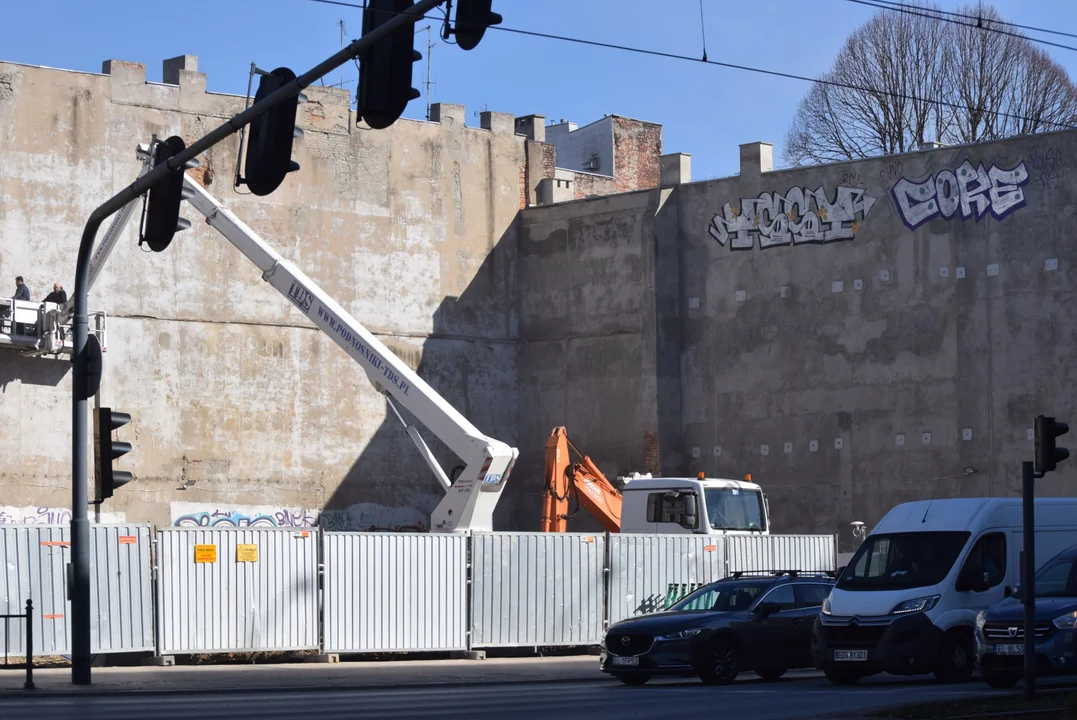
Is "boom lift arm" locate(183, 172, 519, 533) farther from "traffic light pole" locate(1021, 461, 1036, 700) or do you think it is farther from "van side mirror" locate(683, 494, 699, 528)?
"traffic light pole" locate(1021, 461, 1036, 700)

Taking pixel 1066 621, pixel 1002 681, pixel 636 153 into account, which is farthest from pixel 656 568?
pixel 636 153

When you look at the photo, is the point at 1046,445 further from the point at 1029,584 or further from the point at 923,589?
the point at 923,589

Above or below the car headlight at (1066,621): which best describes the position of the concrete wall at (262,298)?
above

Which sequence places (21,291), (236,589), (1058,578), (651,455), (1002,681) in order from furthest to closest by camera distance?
(651,455) < (21,291) < (236,589) < (1058,578) < (1002,681)

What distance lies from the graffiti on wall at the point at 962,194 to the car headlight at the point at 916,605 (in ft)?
66.5

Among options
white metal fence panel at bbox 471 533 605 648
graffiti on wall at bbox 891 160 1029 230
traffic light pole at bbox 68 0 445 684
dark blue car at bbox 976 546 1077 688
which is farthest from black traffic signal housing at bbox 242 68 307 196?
graffiti on wall at bbox 891 160 1029 230

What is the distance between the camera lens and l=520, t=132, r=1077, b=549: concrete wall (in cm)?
3759

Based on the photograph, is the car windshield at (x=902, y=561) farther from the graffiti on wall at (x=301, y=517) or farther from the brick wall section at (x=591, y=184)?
the brick wall section at (x=591, y=184)

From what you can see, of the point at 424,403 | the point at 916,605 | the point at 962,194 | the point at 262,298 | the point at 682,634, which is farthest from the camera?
the point at 262,298

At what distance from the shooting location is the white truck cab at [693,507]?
101ft

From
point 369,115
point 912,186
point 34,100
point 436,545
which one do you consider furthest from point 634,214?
point 369,115

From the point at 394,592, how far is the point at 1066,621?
41.6ft

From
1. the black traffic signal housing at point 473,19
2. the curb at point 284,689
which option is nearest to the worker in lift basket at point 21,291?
the curb at point 284,689

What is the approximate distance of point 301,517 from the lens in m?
42.2
